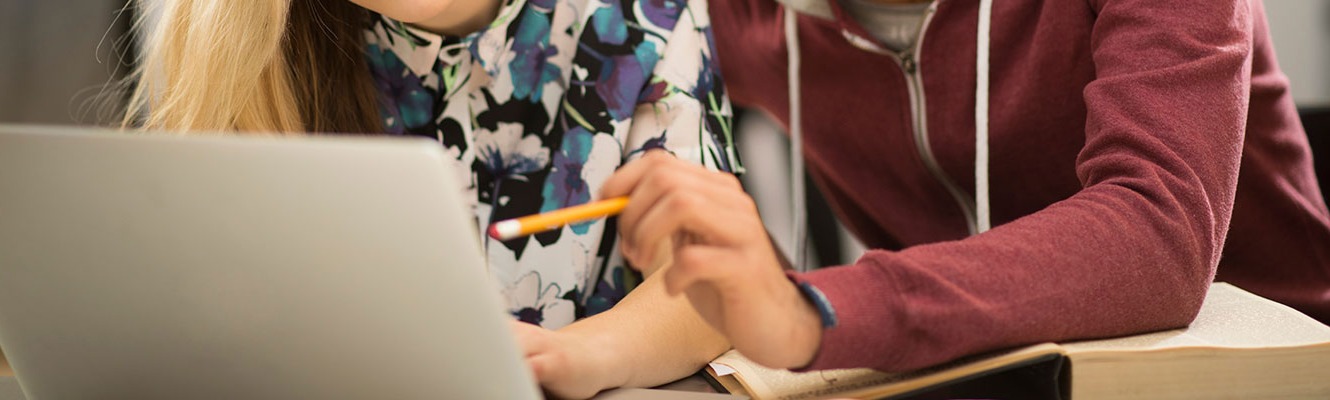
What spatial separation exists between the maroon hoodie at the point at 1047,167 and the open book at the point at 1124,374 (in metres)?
0.02

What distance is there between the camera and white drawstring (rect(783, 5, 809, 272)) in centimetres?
100

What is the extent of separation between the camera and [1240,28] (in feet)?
2.34

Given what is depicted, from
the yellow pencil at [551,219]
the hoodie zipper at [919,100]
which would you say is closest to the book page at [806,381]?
the yellow pencil at [551,219]

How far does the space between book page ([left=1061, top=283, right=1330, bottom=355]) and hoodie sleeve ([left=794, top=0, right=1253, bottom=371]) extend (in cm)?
1

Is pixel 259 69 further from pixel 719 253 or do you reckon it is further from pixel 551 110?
pixel 719 253

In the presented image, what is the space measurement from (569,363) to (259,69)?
1.39ft

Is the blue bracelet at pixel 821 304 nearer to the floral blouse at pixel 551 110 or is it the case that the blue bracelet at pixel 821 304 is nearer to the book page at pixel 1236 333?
the book page at pixel 1236 333

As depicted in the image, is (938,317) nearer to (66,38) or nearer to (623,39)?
(623,39)

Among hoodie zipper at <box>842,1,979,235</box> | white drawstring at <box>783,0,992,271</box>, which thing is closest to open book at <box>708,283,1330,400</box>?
white drawstring at <box>783,0,992,271</box>

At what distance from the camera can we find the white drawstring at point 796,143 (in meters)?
1.00

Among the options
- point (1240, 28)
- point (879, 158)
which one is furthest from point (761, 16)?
point (1240, 28)

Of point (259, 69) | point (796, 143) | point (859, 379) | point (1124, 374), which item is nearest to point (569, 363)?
point (859, 379)

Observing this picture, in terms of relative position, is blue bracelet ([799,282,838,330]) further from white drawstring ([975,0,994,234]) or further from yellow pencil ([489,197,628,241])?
white drawstring ([975,0,994,234])

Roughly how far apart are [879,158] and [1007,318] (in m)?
0.49
